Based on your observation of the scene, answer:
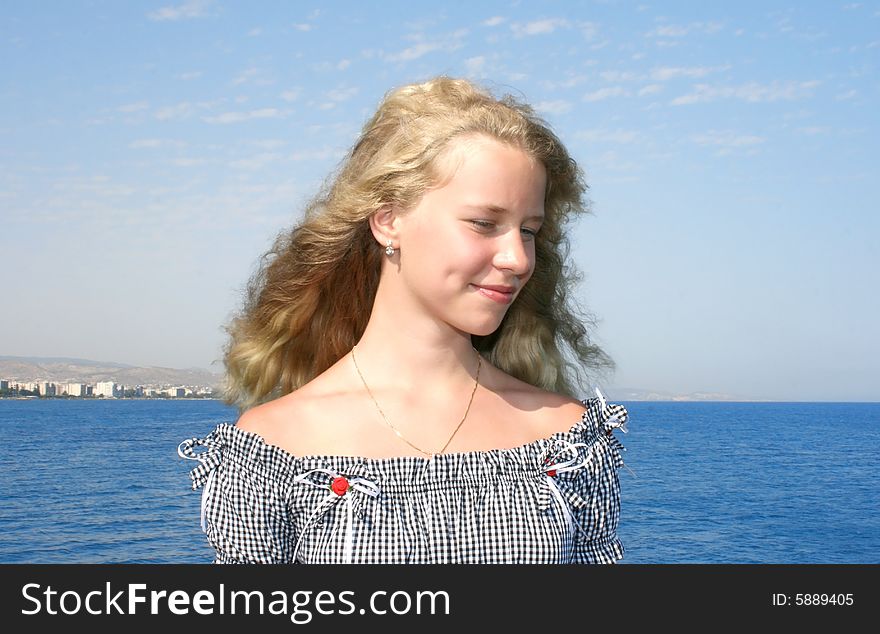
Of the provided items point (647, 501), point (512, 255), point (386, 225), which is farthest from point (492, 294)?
point (647, 501)

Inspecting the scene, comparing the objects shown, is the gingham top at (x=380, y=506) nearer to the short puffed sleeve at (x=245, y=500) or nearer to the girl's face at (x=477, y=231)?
the short puffed sleeve at (x=245, y=500)

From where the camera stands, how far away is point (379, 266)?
308 centimetres

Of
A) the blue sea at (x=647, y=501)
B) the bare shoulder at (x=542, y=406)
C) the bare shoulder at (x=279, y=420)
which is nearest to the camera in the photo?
the bare shoulder at (x=279, y=420)

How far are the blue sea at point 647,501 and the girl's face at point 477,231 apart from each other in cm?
3611

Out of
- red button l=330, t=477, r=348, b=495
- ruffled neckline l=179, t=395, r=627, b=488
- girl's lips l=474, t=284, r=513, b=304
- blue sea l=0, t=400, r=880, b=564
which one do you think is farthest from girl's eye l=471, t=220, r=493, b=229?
blue sea l=0, t=400, r=880, b=564

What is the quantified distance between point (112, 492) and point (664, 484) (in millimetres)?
37315

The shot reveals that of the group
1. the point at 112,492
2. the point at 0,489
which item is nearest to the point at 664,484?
the point at 112,492

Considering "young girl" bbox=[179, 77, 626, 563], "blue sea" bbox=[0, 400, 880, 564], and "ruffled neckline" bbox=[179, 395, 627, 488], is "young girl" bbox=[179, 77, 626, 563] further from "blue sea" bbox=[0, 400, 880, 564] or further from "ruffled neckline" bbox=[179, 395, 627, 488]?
"blue sea" bbox=[0, 400, 880, 564]

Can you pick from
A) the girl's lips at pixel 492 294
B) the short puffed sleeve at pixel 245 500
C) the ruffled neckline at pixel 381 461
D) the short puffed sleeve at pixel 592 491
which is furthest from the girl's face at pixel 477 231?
the short puffed sleeve at pixel 245 500

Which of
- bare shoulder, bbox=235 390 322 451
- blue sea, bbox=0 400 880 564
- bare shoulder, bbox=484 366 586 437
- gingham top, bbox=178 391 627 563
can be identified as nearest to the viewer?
gingham top, bbox=178 391 627 563

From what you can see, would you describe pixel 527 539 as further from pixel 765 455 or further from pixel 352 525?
pixel 765 455

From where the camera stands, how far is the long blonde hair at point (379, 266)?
2.74 m

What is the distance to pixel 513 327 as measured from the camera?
11.0 ft

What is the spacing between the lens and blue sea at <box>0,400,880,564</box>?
42938 millimetres
